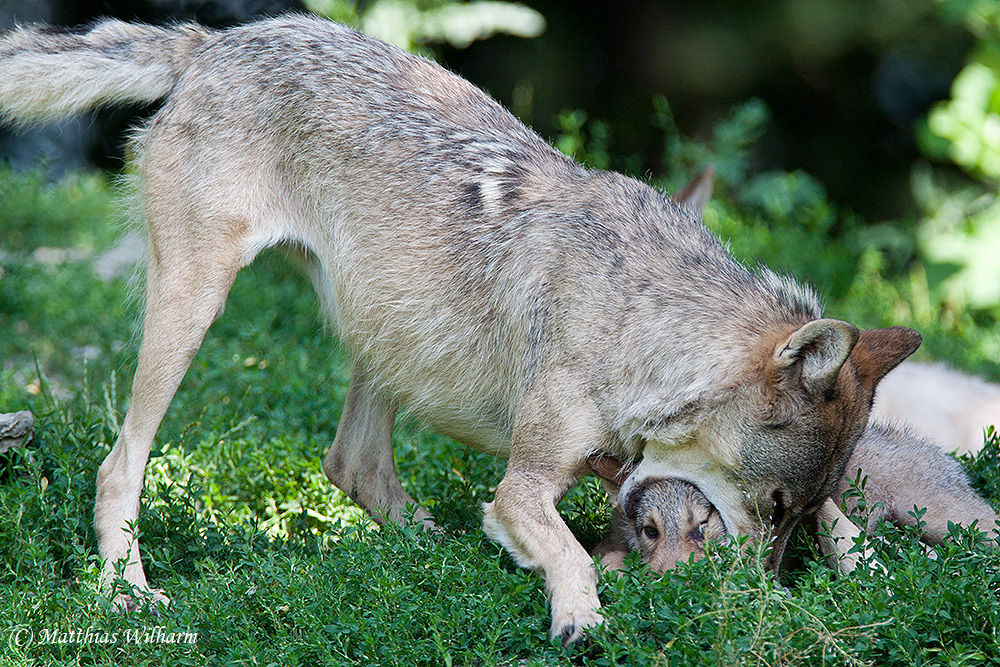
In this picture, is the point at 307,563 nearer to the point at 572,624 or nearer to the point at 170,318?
the point at 572,624

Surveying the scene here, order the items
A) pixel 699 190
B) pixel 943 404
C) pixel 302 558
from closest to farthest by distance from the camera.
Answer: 1. pixel 302 558
2. pixel 943 404
3. pixel 699 190

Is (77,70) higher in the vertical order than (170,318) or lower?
higher

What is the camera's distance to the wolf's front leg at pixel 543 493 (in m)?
3.97

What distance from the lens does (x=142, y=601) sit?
4.30m

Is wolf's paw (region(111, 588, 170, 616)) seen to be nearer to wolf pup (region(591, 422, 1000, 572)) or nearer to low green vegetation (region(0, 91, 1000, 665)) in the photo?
low green vegetation (region(0, 91, 1000, 665))

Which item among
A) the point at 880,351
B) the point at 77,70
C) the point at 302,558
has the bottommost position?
the point at 302,558

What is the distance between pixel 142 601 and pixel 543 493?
1.74 meters

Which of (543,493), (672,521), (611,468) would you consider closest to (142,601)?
(543,493)

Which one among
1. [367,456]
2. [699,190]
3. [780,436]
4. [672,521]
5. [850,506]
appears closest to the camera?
[780,436]

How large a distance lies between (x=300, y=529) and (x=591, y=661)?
2.33m

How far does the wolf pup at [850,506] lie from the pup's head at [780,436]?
9 cm

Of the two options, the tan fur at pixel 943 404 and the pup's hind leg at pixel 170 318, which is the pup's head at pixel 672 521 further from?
the tan fur at pixel 943 404

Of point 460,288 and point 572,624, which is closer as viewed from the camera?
point 572,624

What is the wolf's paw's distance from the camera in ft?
13.7
